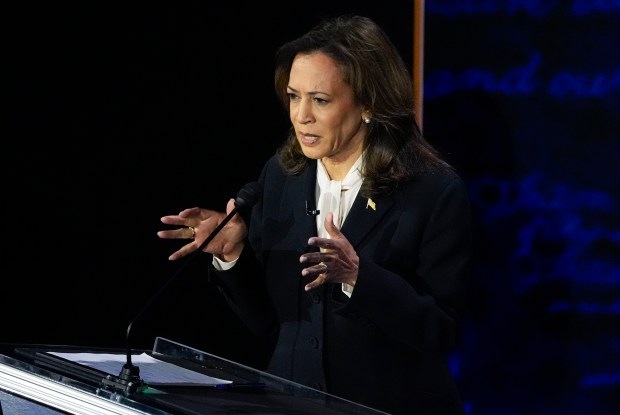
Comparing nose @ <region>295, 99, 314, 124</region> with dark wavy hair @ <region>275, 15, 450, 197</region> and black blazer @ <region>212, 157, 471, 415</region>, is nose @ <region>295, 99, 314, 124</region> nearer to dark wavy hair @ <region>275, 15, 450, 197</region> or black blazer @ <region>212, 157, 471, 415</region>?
dark wavy hair @ <region>275, 15, 450, 197</region>

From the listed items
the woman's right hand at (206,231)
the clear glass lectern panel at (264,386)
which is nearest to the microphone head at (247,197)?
the woman's right hand at (206,231)

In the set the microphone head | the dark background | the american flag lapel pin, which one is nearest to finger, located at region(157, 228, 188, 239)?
the microphone head

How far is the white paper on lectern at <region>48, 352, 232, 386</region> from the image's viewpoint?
176 cm

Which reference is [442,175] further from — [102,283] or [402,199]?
[102,283]

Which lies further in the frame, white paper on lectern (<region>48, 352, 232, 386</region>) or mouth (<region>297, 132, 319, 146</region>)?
mouth (<region>297, 132, 319, 146</region>)

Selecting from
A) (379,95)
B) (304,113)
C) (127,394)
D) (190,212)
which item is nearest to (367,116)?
(379,95)

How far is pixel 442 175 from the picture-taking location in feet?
8.00

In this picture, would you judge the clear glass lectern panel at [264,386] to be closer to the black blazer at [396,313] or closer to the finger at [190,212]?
the finger at [190,212]

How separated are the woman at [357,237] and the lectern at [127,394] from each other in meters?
0.44

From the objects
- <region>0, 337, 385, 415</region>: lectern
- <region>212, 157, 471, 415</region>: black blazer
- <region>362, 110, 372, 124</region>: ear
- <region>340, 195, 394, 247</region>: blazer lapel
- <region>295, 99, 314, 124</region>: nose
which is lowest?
<region>0, 337, 385, 415</region>: lectern

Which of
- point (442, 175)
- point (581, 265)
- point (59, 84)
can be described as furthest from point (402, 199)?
point (59, 84)

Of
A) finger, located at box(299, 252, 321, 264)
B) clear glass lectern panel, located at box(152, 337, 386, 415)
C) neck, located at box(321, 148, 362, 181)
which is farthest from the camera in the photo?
neck, located at box(321, 148, 362, 181)

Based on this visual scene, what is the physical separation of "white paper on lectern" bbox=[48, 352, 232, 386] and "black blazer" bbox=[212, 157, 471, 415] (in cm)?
48

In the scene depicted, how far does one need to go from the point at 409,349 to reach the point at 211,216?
547 mm
